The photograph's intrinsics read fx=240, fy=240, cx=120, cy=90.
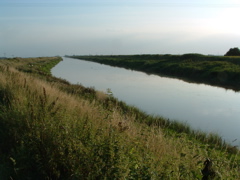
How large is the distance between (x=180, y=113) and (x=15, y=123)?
816cm

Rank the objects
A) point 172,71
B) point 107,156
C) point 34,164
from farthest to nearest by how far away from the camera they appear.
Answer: point 172,71 < point 34,164 < point 107,156

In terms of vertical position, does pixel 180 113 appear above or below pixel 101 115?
below

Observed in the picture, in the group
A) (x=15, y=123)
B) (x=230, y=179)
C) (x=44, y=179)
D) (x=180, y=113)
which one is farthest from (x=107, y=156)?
(x=180, y=113)

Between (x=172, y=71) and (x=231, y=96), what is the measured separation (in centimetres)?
1686

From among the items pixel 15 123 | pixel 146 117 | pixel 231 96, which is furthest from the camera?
pixel 231 96

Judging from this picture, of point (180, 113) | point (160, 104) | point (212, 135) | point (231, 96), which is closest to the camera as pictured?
point (212, 135)

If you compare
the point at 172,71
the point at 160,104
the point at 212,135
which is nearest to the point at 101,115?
the point at 212,135

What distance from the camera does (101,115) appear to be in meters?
5.84

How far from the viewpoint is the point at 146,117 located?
9219 millimetres

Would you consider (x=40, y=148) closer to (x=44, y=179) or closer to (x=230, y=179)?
(x=44, y=179)

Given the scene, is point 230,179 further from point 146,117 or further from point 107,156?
point 146,117

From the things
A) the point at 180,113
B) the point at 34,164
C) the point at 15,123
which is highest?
the point at 15,123

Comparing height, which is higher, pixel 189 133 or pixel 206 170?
pixel 206 170

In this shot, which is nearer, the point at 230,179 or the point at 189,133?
the point at 230,179
